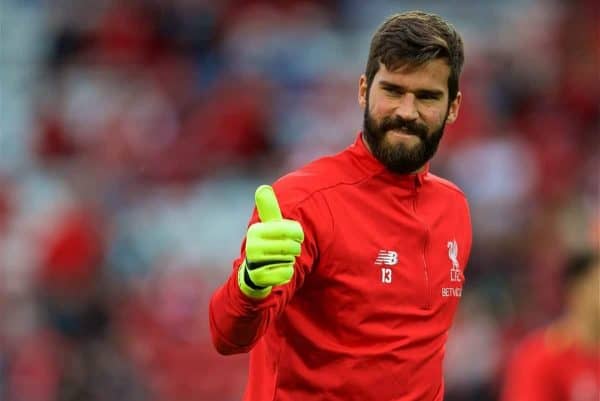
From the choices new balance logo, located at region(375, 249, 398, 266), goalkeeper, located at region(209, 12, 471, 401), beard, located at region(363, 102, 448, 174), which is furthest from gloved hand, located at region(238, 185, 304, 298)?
beard, located at region(363, 102, 448, 174)

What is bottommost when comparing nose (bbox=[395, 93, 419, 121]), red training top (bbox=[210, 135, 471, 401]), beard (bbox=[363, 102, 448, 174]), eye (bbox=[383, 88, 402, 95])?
red training top (bbox=[210, 135, 471, 401])

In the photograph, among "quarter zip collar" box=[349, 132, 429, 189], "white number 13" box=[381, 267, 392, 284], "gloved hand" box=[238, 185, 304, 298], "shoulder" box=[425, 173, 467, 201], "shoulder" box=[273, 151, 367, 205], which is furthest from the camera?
"shoulder" box=[425, 173, 467, 201]

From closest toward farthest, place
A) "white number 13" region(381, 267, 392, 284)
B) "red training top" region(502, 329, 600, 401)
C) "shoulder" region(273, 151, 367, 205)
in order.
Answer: "shoulder" region(273, 151, 367, 205) → "white number 13" region(381, 267, 392, 284) → "red training top" region(502, 329, 600, 401)

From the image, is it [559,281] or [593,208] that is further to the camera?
[593,208]

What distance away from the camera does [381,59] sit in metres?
3.48

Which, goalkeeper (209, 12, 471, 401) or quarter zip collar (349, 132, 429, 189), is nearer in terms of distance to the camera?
goalkeeper (209, 12, 471, 401)

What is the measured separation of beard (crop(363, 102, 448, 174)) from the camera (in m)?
3.47

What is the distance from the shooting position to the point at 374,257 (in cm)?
341

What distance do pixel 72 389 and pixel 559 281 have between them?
10.1 feet

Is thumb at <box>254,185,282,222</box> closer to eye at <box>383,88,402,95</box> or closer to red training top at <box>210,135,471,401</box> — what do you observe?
red training top at <box>210,135,471,401</box>

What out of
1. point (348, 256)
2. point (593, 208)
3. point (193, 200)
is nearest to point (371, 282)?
point (348, 256)

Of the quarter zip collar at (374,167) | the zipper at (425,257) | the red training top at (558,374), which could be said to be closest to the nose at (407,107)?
the quarter zip collar at (374,167)

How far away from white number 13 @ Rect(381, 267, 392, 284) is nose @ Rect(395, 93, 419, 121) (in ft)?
1.27

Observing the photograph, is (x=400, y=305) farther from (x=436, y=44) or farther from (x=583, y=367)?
(x=583, y=367)
